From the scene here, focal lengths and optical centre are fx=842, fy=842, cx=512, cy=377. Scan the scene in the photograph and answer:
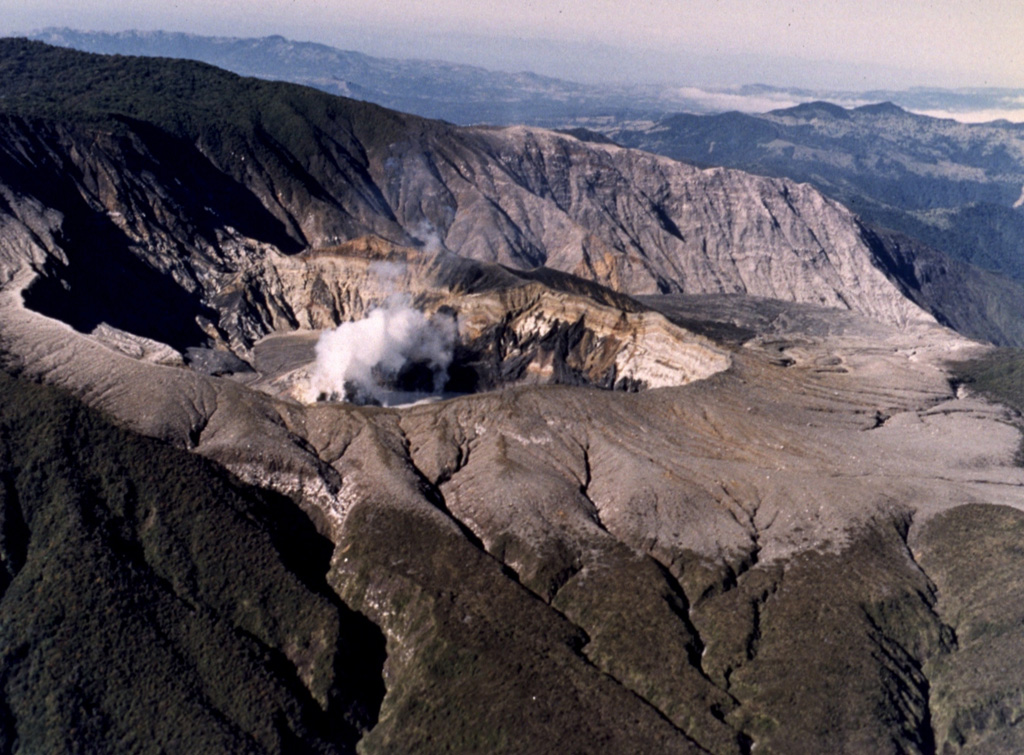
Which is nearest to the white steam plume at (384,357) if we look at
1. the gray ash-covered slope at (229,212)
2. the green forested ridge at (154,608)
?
the gray ash-covered slope at (229,212)

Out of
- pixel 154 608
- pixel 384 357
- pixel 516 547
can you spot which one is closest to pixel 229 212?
pixel 384 357

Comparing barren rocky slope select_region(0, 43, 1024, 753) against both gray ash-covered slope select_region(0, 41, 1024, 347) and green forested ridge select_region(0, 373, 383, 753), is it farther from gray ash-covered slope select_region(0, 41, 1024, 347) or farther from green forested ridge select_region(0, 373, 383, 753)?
gray ash-covered slope select_region(0, 41, 1024, 347)

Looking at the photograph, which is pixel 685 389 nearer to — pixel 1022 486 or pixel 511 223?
pixel 1022 486

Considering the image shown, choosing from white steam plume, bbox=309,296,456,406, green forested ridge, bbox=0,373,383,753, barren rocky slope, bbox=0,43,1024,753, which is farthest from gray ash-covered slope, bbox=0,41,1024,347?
green forested ridge, bbox=0,373,383,753

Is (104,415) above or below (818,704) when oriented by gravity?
above

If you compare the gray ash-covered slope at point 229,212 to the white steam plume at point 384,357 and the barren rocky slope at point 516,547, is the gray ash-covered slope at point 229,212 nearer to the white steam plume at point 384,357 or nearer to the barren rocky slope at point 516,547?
the barren rocky slope at point 516,547

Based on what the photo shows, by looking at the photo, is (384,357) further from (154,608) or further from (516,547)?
(154,608)

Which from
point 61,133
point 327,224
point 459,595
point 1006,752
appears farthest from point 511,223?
point 1006,752
